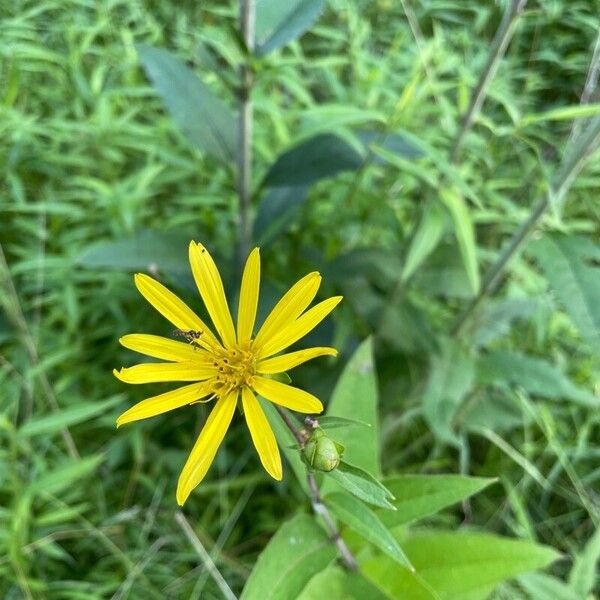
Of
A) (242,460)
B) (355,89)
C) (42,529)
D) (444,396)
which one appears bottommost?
(42,529)

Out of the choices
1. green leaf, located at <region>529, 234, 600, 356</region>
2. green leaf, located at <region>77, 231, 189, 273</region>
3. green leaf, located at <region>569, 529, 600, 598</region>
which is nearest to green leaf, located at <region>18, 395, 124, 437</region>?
green leaf, located at <region>77, 231, 189, 273</region>

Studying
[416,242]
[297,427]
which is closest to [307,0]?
[416,242]

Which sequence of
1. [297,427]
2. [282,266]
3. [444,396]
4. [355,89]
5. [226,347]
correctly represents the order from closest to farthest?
[297,427] → [226,347] → [444,396] → [282,266] → [355,89]

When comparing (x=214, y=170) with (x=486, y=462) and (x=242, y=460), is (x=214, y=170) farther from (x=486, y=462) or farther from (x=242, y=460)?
(x=486, y=462)

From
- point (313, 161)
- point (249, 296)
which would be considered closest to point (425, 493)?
point (249, 296)

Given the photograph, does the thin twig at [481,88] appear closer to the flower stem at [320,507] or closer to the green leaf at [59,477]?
the flower stem at [320,507]

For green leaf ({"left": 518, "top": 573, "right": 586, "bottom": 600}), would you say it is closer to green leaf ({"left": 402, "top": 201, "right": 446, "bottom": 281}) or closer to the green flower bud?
green leaf ({"left": 402, "top": 201, "right": 446, "bottom": 281})

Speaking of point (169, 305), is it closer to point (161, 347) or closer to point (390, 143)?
point (161, 347)
